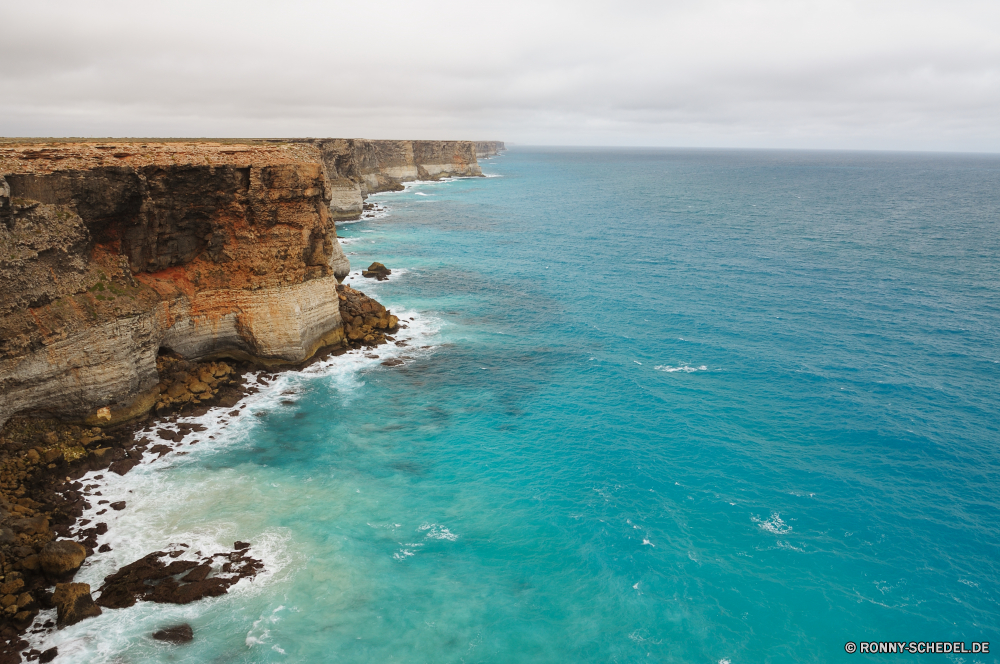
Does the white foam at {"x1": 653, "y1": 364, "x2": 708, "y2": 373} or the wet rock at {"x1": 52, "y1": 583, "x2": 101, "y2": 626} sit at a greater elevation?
the white foam at {"x1": 653, "y1": 364, "x2": 708, "y2": 373}

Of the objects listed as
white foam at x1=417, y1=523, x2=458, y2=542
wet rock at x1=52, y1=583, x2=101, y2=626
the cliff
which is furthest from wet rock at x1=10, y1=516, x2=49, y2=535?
white foam at x1=417, y1=523, x2=458, y2=542

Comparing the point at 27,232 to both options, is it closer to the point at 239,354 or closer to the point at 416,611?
the point at 239,354

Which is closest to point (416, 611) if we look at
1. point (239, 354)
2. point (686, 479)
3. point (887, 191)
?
point (686, 479)

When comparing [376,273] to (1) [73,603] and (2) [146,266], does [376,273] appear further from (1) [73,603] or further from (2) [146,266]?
(1) [73,603]

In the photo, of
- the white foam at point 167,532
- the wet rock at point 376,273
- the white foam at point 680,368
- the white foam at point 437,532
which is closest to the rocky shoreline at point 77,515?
the white foam at point 167,532

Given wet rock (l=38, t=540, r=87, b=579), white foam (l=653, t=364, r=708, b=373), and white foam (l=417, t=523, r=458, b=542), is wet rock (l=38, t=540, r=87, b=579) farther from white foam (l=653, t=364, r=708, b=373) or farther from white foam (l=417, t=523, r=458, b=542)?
white foam (l=653, t=364, r=708, b=373)

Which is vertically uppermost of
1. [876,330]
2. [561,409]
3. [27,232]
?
[27,232]
